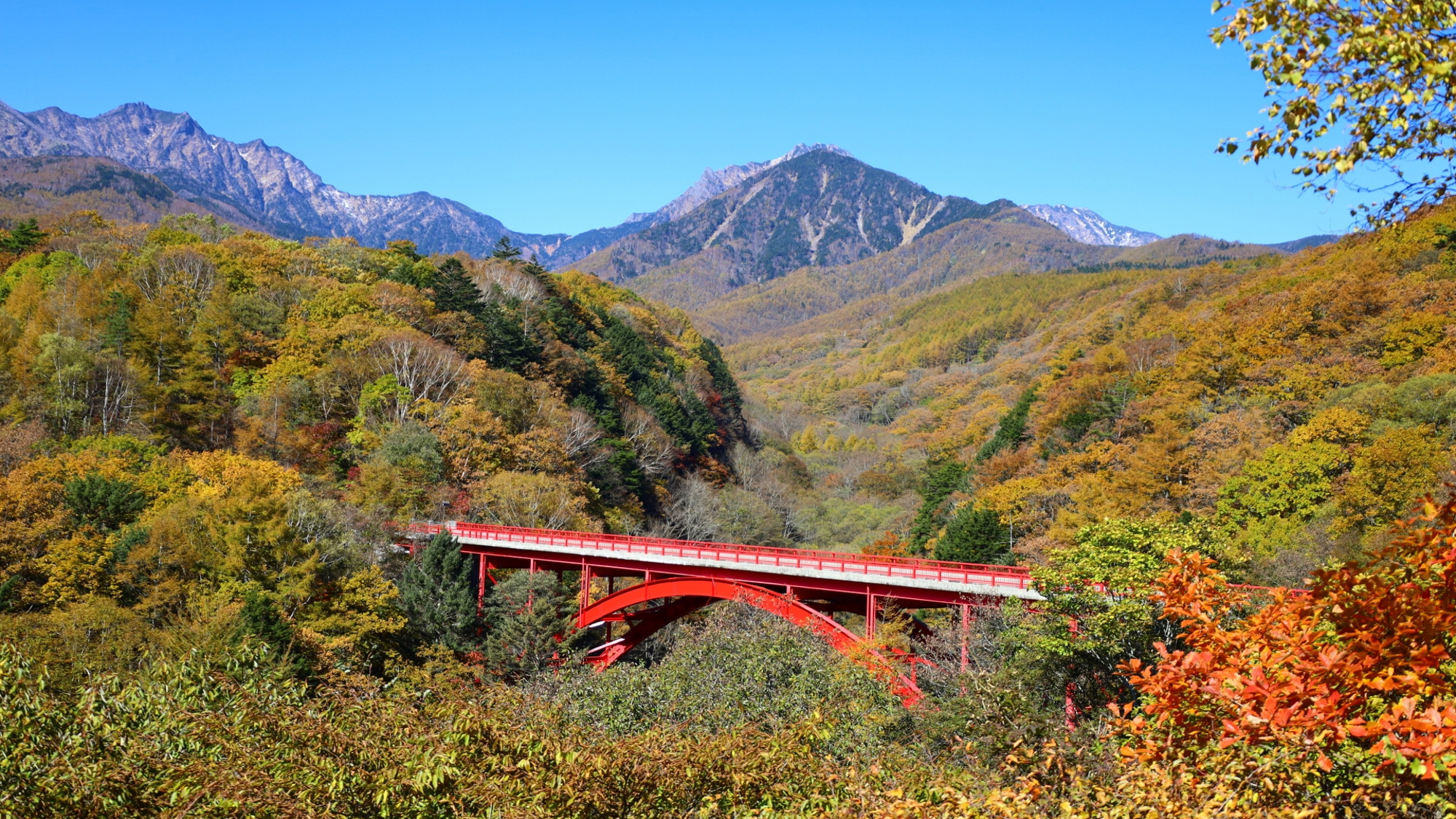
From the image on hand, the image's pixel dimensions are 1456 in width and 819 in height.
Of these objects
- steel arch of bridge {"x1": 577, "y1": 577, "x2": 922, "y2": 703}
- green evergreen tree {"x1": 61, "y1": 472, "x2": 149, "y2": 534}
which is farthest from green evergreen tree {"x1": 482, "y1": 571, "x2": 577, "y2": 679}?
green evergreen tree {"x1": 61, "y1": 472, "x2": 149, "y2": 534}

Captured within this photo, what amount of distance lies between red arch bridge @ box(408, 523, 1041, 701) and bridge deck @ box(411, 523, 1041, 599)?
0.04 meters

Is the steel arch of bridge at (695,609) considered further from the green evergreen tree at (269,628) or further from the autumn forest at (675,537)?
the green evergreen tree at (269,628)

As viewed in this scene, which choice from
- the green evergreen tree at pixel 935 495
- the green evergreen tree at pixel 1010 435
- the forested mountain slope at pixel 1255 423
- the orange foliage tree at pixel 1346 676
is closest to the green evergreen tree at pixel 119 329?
the forested mountain slope at pixel 1255 423

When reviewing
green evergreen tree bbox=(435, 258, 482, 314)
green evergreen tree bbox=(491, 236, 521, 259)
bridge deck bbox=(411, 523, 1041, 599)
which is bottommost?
bridge deck bbox=(411, 523, 1041, 599)

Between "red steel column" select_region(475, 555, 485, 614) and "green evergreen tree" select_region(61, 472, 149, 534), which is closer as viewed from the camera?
"green evergreen tree" select_region(61, 472, 149, 534)

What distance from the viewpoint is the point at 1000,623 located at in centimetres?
2488

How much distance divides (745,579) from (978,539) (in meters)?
17.4

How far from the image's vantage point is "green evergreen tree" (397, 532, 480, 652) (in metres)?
31.6

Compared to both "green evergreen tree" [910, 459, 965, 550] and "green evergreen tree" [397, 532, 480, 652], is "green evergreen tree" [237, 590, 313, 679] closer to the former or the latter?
"green evergreen tree" [397, 532, 480, 652]

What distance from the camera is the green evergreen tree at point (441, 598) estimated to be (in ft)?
104

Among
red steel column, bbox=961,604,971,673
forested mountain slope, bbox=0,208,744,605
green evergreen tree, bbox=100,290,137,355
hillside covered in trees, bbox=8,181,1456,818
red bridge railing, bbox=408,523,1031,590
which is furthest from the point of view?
green evergreen tree, bbox=100,290,137,355

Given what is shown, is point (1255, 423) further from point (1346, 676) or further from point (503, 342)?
point (503, 342)

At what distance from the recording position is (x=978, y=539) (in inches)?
1671

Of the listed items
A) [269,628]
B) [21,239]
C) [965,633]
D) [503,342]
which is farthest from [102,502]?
[21,239]
